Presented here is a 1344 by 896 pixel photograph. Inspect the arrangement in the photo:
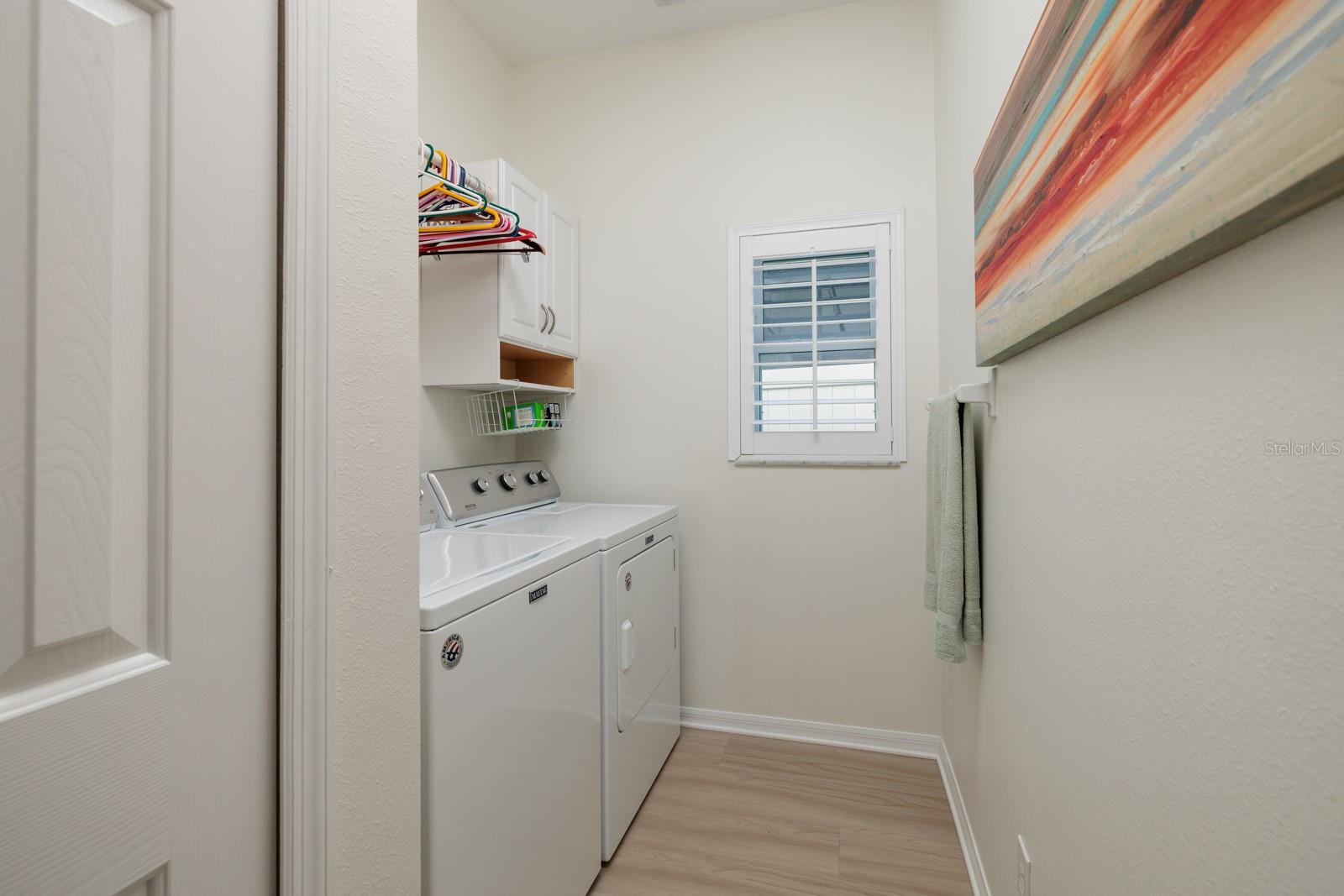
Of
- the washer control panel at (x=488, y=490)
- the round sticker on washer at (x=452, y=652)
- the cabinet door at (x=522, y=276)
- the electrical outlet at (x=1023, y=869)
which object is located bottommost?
the electrical outlet at (x=1023, y=869)

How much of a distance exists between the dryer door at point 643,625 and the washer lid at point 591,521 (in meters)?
0.10

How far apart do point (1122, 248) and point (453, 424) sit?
2136 mm

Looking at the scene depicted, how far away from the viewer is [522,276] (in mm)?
2174

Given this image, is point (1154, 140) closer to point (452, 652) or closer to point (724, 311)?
point (452, 652)

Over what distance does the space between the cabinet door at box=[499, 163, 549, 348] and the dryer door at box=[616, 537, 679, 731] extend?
94 cm

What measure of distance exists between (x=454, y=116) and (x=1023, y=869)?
2.88m

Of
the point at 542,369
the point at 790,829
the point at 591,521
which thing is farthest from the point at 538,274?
the point at 790,829

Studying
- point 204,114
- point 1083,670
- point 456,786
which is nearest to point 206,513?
point 204,114

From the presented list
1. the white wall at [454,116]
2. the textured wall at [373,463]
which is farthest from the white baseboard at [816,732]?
the textured wall at [373,463]

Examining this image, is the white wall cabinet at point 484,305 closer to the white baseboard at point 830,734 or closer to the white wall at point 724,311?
the white wall at point 724,311

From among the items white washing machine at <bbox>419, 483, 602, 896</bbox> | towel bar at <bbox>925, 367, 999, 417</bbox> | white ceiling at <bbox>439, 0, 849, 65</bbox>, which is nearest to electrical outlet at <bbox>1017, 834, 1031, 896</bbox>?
towel bar at <bbox>925, 367, 999, 417</bbox>

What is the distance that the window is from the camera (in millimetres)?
2303

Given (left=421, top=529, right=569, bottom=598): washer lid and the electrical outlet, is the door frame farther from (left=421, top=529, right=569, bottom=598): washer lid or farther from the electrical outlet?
the electrical outlet

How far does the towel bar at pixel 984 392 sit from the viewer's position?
4.40ft
